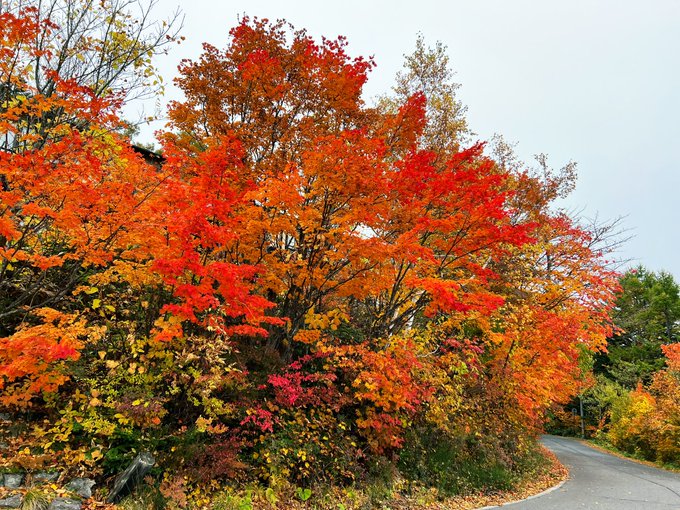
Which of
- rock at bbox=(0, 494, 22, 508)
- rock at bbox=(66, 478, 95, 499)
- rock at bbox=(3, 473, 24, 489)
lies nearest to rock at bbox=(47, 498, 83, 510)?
rock at bbox=(66, 478, 95, 499)

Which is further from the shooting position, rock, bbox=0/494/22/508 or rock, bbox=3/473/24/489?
rock, bbox=3/473/24/489

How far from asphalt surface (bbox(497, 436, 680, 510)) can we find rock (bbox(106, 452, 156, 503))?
7.93m

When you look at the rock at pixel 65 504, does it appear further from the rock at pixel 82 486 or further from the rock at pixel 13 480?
the rock at pixel 13 480

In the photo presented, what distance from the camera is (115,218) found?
5715 mm

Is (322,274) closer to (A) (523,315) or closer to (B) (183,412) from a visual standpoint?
(B) (183,412)

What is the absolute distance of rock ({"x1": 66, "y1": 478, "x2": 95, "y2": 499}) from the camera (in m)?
4.98

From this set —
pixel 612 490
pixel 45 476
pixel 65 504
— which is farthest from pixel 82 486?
pixel 612 490

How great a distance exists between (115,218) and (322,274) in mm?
3830

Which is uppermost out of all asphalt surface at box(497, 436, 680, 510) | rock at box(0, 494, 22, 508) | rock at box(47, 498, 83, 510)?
rock at box(0, 494, 22, 508)

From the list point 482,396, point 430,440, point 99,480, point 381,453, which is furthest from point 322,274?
point 482,396

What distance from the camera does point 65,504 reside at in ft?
15.4

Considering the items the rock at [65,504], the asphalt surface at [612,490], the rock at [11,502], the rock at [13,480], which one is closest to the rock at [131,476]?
the rock at [65,504]

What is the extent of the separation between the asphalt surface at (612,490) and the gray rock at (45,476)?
29.4 feet

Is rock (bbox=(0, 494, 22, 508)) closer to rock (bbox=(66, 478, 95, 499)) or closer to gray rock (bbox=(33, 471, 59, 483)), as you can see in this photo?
gray rock (bbox=(33, 471, 59, 483))
